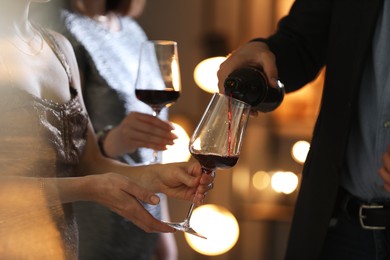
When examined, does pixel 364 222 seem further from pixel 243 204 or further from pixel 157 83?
pixel 243 204

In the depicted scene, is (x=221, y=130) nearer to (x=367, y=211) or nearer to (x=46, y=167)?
(x=46, y=167)

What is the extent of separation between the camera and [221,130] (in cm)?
104

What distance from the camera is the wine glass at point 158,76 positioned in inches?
55.0

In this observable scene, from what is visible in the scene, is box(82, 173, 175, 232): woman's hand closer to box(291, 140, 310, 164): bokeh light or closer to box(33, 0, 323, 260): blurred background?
box(33, 0, 323, 260): blurred background

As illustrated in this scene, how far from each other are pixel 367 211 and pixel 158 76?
0.52m

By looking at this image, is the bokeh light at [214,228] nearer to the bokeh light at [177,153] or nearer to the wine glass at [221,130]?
the bokeh light at [177,153]

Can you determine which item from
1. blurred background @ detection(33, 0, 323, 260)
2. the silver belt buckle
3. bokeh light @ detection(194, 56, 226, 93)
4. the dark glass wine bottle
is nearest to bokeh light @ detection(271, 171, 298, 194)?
blurred background @ detection(33, 0, 323, 260)

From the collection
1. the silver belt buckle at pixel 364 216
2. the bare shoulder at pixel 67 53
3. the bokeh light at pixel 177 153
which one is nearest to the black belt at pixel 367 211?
the silver belt buckle at pixel 364 216

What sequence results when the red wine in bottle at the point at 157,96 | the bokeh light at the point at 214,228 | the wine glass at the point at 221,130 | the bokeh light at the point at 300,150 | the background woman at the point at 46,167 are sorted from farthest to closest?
the bokeh light at the point at 300,150 < the bokeh light at the point at 214,228 < the red wine in bottle at the point at 157,96 < the wine glass at the point at 221,130 < the background woman at the point at 46,167

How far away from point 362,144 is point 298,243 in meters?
0.26

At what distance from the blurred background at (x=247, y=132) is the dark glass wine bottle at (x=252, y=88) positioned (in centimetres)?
192

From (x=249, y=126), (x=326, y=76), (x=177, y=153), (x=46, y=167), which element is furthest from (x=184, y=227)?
(x=249, y=126)

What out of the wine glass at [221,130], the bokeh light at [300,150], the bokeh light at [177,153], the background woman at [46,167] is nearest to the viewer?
the background woman at [46,167]

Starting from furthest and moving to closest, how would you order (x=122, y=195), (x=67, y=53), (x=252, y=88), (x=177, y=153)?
(x=177, y=153) → (x=67, y=53) → (x=252, y=88) → (x=122, y=195)
